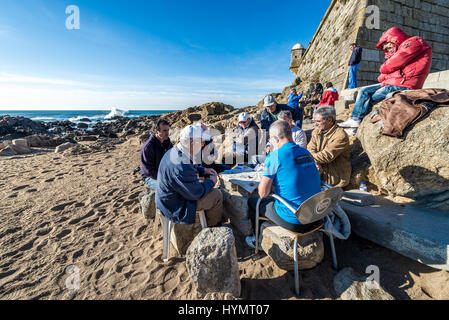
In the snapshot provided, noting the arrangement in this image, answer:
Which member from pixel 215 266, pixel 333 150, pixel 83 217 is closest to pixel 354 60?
pixel 333 150

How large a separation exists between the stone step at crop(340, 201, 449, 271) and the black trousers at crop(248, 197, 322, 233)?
2.44 ft

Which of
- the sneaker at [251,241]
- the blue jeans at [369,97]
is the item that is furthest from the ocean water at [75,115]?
the blue jeans at [369,97]

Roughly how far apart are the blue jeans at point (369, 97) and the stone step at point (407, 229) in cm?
234

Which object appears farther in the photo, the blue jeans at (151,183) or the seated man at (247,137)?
the seated man at (247,137)

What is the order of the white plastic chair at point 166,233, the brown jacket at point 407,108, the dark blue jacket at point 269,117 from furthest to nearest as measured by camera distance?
the dark blue jacket at point 269,117 → the white plastic chair at point 166,233 → the brown jacket at point 407,108

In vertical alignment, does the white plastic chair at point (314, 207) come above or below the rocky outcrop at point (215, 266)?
above

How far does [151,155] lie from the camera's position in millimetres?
3521

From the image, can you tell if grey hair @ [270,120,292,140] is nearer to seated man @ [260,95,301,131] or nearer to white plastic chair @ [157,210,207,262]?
white plastic chair @ [157,210,207,262]

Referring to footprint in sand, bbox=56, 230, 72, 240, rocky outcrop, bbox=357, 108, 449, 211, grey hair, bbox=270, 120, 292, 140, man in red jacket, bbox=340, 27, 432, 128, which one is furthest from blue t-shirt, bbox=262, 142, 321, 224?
footprint in sand, bbox=56, 230, 72, 240

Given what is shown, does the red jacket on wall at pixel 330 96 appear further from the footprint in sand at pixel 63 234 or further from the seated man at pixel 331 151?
the footprint in sand at pixel 63 234

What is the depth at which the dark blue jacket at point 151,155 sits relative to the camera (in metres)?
3.50
